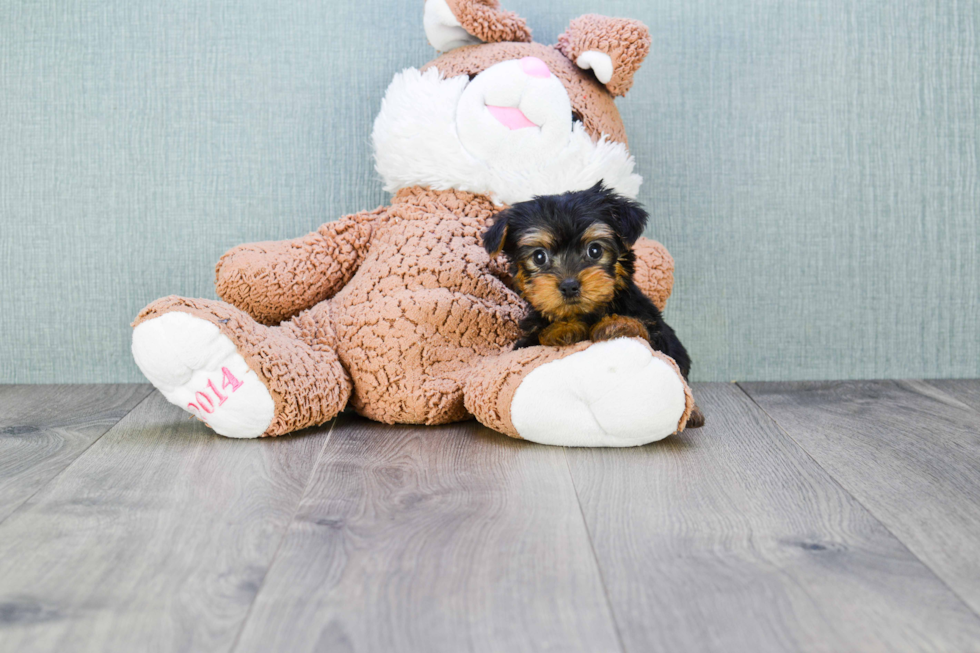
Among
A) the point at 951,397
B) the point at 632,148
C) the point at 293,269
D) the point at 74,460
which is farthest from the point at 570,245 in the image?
the point at 951,397

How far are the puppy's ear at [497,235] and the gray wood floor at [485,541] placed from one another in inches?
15.7

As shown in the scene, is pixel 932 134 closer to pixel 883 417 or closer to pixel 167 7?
pixel 883 417

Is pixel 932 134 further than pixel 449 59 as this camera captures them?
Yes

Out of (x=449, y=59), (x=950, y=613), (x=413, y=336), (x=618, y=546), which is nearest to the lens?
(x=950, y=613)

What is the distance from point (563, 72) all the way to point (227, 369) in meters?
1.06

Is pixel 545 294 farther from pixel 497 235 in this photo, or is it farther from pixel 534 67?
pixel 534 67

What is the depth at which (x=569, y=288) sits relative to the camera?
1.49 metres

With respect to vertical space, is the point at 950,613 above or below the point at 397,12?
below

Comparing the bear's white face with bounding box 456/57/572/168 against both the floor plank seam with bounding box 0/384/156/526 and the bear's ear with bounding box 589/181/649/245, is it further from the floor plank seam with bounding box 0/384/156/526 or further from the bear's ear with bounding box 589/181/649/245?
the floor plank seam with bounding box 0/384/156/526

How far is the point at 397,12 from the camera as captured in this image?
2273mm

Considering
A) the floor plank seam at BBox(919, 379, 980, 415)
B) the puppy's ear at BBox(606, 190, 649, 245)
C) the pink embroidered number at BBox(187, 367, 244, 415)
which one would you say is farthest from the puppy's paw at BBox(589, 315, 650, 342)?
the floor plank seam at BBox(919, 379, 980, 415)

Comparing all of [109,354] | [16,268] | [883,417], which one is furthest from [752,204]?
[16,268]

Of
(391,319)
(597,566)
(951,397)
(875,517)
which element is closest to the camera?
(597,566)

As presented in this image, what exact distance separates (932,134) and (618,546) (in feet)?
6.07
